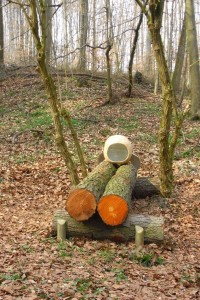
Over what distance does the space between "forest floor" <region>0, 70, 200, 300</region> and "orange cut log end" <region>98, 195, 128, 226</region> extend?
0.39 meters

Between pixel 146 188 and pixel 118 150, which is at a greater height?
pixel 118 150

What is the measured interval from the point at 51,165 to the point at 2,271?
Answer: 18.7 feet

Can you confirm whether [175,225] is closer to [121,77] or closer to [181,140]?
[181,140]

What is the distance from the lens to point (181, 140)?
12125mm

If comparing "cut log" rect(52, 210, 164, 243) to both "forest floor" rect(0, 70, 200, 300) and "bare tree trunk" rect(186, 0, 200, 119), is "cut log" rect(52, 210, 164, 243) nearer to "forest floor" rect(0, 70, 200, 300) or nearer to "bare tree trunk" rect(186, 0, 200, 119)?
"forest floor" rect(0, 70, 200, 300)

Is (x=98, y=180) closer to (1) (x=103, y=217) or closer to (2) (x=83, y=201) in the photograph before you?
(2) (x=83, y=201)

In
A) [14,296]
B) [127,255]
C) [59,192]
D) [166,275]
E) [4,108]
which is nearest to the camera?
[14,296]

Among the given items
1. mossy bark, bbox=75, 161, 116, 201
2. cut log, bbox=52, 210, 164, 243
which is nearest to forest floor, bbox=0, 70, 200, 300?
cut log, bbox=52, 210, 164, 243

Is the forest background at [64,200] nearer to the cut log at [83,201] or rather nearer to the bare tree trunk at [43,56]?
the bare tree trunk at [43,56]

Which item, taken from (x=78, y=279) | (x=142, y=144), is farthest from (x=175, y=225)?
(x=142, y=144)

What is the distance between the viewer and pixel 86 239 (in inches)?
242

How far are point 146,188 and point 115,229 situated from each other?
220 centimetres

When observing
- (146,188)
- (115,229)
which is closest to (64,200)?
(146,188)

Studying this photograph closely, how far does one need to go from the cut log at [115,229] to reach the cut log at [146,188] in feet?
6.31
